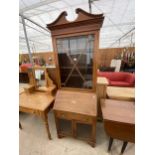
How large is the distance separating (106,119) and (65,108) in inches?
24.7

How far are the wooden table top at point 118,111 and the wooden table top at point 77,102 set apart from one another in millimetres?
197

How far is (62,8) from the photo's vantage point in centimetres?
301

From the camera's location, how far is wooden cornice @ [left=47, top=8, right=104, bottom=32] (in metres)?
1.16

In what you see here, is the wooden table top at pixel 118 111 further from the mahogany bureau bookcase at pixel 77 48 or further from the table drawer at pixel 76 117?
the mahogany bureau bookcase at pixel 77 48

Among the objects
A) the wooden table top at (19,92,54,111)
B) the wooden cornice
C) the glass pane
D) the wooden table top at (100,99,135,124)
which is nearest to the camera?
the wooden cornice

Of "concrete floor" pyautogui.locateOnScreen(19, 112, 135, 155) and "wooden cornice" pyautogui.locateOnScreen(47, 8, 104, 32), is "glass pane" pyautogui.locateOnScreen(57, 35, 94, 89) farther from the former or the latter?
"concrete floor" pyautogui.locateOnScreen(19, 112, 135, 155)

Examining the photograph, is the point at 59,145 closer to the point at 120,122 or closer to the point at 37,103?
the point at 37,103

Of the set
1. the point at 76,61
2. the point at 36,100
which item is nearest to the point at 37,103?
the point at 36,100

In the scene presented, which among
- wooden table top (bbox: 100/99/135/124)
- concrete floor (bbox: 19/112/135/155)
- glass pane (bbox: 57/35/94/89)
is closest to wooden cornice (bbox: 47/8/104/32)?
glass pane (bbox: 57/35/94/89)

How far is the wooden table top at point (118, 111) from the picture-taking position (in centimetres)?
127

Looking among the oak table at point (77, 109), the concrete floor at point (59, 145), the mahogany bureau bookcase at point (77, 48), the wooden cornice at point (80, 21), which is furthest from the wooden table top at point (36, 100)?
the wooden cornice at point (80, 21)

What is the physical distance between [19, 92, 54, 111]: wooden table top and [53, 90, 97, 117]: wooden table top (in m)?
0.29

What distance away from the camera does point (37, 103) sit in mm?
1783
